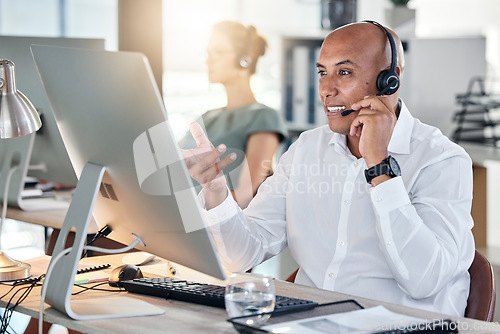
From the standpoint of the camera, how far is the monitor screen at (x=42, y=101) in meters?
2.44

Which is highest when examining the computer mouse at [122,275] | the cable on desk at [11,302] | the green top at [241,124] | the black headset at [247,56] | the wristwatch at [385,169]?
the black headset at [247,56]

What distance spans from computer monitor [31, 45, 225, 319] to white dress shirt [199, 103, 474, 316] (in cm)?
35

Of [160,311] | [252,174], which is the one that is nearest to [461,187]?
[160,311]

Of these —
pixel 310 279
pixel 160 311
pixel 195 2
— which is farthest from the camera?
pixel 195 2

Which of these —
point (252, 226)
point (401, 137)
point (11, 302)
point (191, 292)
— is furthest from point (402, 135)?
point (11, 302)

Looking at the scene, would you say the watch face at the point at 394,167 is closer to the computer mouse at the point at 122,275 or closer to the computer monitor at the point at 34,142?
the computer mouse at the point at 122,275

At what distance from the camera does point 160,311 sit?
4.34ft

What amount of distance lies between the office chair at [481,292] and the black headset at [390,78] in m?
0.46

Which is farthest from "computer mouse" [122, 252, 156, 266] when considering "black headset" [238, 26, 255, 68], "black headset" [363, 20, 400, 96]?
"black headset" [238, 26, 255, 68]

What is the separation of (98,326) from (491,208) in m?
3.13

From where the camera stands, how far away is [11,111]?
4.94 feet

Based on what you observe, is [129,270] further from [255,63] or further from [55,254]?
[255,63]

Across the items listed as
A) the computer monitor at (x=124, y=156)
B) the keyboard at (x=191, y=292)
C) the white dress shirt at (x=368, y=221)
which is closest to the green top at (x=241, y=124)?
the white dress shirt at (x=368, y=221)

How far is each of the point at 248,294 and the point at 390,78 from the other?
0.80m
